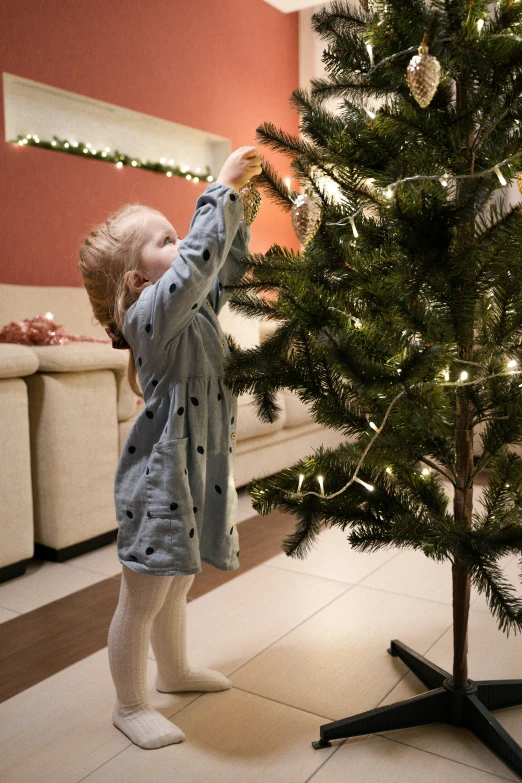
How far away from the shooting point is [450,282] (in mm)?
1039

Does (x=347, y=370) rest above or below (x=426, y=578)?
above

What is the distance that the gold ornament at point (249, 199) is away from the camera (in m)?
1.26

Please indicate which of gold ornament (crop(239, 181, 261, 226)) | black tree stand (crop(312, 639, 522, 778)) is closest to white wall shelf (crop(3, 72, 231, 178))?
gold ornament (crop(239, 181, 261, 226))

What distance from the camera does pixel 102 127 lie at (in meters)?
3.74

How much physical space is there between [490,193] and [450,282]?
135 mm

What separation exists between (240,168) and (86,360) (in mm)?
1154

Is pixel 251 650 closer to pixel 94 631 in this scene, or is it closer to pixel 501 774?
pixel 94 631

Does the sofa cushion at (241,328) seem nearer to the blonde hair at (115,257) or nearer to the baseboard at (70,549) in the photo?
the baseboard at (70,549)

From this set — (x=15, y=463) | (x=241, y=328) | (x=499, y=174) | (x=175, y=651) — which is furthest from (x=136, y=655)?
(x=241, y=328)

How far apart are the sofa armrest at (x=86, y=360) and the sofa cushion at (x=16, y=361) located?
4 centimetres

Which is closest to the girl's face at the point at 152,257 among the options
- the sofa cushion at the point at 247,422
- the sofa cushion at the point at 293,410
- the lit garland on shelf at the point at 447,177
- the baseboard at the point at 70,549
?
the lit garland on shelf at the point at 447,177

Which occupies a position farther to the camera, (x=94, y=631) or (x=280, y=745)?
(x=94, y=631)

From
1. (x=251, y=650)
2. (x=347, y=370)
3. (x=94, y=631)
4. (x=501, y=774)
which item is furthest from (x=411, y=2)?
(x=94, y=631)

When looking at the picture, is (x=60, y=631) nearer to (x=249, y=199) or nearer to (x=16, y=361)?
(x=16, y=361)
